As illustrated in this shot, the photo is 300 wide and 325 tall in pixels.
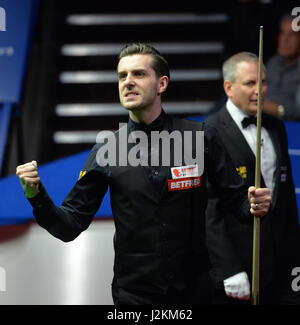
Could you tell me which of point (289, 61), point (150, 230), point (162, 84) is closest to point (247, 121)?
point (162, 84)

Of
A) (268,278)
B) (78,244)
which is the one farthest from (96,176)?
(78,244)

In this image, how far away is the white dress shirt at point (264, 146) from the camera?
8.89 ft

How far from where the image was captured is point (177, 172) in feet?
6.72

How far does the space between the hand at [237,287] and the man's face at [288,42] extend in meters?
2.15

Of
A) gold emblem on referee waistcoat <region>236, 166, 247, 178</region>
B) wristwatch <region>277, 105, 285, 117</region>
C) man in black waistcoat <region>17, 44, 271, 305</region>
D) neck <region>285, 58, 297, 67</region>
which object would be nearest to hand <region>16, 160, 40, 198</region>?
man in black waistcoat <region>17, 44, 271, 305</region>

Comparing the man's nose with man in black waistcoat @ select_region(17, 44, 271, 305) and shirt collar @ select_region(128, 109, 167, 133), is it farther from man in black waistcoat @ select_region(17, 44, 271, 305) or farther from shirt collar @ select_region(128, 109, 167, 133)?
shirt collar @ select_region(128, 109, 167, 133)

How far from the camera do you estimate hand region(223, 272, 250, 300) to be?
7.92 ft

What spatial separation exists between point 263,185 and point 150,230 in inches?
31.7

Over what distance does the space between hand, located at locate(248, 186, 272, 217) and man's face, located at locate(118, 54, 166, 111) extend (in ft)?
1.56

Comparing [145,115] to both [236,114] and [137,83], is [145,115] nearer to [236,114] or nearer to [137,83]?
[137,83]

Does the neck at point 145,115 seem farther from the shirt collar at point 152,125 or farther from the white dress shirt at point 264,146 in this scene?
the white dress shirt at point 264,146

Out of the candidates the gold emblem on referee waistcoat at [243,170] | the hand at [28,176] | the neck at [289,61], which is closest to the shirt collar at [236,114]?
the gold emblem on referee waistcoat at [243,170]

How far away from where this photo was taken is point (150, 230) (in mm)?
2018

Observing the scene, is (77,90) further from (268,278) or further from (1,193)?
(268,278)
